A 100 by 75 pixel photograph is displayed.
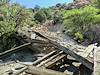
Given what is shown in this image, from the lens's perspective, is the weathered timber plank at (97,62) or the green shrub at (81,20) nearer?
the weathered timber plank at (97,62)

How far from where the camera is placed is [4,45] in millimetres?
9805

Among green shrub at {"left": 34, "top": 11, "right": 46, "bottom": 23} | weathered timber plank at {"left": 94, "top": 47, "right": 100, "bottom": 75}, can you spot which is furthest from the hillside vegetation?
weathered timber plank at {"left": 94, "top": 47, "right": 100, "bottom": 75}

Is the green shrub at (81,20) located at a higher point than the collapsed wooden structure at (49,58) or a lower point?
lower

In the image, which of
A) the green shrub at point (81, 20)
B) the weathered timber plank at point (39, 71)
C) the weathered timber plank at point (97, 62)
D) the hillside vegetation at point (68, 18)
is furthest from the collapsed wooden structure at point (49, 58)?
the green shrub at point (81, 20)

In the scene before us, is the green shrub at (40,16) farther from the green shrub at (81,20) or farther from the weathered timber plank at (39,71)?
the weathered timber plank at (39,71)

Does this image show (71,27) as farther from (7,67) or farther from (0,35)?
(7,67)

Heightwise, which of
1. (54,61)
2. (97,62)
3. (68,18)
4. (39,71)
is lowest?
(68,18)

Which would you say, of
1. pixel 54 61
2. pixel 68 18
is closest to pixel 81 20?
pixel 68 18

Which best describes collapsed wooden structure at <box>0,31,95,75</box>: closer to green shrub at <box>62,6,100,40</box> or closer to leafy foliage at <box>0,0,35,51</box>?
leafy foliage at <box>0,0,35,51</box>

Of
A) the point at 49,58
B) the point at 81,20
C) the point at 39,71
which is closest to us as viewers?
the point at 39,71

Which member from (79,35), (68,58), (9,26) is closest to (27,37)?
(9,26)

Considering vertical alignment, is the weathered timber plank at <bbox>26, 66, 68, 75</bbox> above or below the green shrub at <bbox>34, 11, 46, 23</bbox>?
above

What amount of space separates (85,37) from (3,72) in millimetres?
13600

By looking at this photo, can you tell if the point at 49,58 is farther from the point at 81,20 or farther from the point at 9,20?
the point at 81,20
